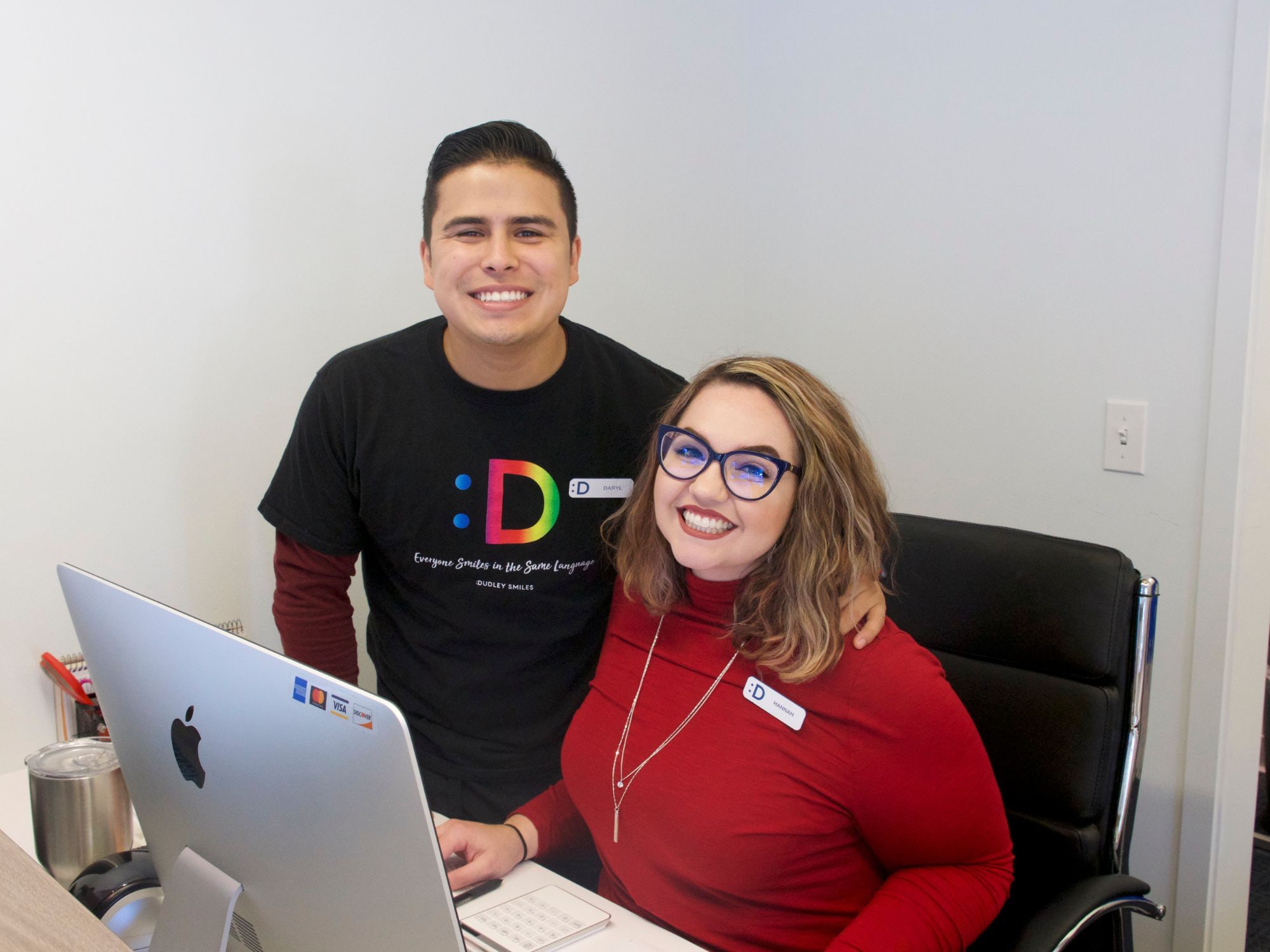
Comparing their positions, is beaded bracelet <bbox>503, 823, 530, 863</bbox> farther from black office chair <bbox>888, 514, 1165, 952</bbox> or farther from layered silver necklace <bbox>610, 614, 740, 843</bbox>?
black office chair <bbox>888, 514, 1165, 952</bbox>

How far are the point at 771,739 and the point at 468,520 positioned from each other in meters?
0.57

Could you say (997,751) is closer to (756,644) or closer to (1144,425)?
(756,644)

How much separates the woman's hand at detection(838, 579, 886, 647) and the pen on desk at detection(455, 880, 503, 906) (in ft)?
1.68

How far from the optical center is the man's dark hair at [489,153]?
1.41 m

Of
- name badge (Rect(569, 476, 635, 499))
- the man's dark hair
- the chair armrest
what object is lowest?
the chair armrest

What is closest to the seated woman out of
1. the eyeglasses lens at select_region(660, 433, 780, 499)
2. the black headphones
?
the eyeglasses lens at select_region(660, 433, 780, 499)

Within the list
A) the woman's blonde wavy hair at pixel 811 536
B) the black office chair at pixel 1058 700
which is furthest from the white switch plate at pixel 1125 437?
the woman's blonde wavy hair at pixel 811 536

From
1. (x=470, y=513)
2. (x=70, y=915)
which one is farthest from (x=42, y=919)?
(x=470, y=513)

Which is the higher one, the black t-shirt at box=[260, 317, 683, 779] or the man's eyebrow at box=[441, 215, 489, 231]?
the man's eyebrow at box=[441, 215, 489, 231]

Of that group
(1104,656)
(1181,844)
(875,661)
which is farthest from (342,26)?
(1181,844)

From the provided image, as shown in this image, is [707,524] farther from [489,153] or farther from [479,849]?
[489,153]

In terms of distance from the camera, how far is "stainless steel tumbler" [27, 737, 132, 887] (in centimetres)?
117

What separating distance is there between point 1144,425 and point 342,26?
1.71 metres

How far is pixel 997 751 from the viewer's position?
55.7 inches
